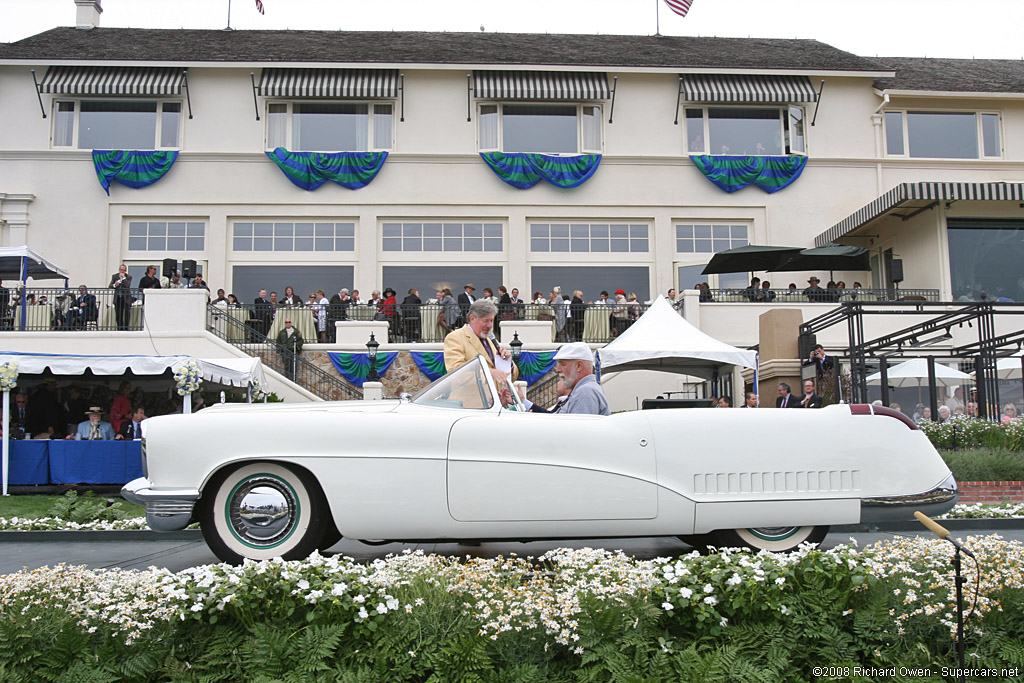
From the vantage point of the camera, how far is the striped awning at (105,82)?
84.1 ft

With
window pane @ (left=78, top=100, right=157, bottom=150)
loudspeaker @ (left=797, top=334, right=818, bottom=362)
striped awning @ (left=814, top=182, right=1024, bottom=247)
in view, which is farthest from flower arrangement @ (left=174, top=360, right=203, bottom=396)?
striped awning @ (left=814, top=182, right=1024, bottom=247)

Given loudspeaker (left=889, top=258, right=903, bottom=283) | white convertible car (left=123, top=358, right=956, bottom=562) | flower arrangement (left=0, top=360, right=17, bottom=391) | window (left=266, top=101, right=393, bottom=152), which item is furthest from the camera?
window (left=266, top=101, right=393, bottom=152)

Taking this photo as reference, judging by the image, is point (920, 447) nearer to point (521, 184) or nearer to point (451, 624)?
point (451, 624)

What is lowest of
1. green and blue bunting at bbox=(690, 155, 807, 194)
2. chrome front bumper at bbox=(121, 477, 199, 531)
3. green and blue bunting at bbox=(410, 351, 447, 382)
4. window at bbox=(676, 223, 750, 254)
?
chrome front bumper at bbox=(121, 477, 199, 531)

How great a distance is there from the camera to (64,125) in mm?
26203

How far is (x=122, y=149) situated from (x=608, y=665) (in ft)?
88.8

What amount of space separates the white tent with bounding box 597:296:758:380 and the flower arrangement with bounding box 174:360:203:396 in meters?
6.91

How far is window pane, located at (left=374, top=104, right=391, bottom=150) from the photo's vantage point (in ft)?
88.0

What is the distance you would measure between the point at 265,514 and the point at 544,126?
2406 centimetres

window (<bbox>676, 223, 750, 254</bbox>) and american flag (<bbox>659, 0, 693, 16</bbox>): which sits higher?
american flag (<bbox>659, 0, 693, 16</bbox>)

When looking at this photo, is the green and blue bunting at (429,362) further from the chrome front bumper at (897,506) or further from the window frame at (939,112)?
the window frame at (939,112)

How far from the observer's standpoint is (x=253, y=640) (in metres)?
3.68

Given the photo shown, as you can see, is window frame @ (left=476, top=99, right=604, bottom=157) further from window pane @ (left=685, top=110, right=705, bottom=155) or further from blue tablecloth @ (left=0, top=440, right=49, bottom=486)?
blue tablecloth @ (left=0, top=440, right=49, bottom=486)

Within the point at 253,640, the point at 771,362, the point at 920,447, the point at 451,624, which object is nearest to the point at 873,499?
the point at 920,447
